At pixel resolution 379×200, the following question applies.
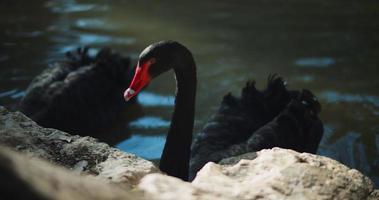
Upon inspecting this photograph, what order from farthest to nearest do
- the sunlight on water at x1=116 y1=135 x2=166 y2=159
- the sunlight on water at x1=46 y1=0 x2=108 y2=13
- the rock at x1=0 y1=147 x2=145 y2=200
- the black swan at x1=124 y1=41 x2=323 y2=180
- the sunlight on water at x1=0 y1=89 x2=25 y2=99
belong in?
the sunlight on water at x1=46 y1=0 x2=108 y2=13, the sunlight on water at x1=0 y1=89 x2=25 y2=99, the sunlight on water at x1=116 y1=135 x2=166 y2=159, the black swan at x1=124 y1=41 x2=323 y2=180, the rock at x1=0 y1=147 x2=145 y2=200

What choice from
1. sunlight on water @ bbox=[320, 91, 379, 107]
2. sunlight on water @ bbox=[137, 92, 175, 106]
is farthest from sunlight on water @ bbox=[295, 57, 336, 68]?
sunlight on water @ bbox=[137, 92, 175, 106]

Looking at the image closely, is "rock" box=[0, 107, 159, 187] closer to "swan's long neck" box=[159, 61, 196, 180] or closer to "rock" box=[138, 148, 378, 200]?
"rock" box=[138, 148, 378, 200]

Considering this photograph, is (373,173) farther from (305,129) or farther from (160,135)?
(160,135)

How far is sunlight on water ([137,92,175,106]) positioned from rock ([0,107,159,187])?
122 inches

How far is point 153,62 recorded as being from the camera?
341cm

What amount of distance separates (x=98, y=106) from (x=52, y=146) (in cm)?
307

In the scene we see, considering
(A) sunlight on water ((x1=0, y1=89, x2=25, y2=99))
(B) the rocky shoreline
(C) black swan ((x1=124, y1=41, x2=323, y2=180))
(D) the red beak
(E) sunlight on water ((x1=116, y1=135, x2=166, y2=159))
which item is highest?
(B) the rocky shoreline

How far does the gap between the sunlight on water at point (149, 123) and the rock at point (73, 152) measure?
9.19 ft

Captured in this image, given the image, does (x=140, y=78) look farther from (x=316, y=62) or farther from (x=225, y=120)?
(x=316, y=62)

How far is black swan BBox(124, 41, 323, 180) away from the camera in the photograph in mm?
3504

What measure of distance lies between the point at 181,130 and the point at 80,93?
6.40 ft

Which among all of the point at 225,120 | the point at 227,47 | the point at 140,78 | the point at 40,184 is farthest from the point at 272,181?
the point at 227,47

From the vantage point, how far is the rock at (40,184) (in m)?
1.10

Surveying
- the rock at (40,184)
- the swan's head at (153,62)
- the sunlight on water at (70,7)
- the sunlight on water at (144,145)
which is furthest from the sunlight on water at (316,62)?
the rock at (40,184)
